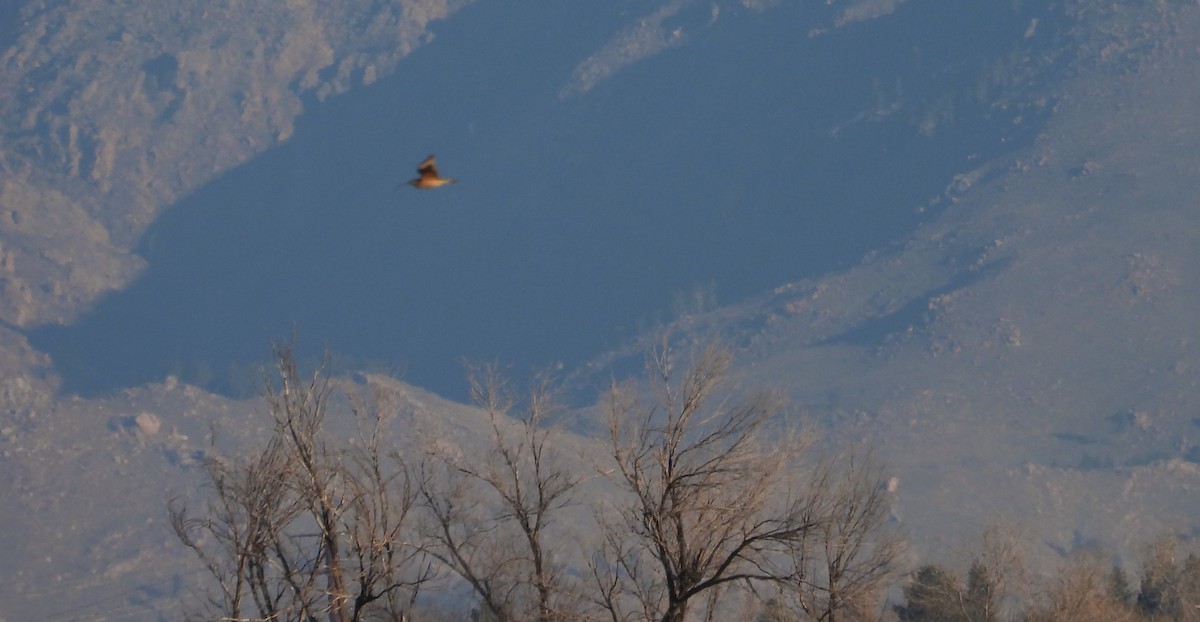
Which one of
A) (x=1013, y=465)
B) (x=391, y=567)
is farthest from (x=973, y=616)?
(x=1013, y=465)

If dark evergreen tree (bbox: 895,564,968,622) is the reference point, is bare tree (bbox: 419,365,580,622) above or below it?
above

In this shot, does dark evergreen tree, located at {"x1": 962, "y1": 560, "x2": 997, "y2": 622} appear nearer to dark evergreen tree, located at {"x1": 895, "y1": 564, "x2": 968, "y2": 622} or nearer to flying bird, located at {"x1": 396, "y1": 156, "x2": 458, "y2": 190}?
dark evergreen tree, located at {"x1": 895, "y1": 564, "x2": 968, "y2": 622}

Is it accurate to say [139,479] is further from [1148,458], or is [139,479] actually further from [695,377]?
[695,377]

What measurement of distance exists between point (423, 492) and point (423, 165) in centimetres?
772

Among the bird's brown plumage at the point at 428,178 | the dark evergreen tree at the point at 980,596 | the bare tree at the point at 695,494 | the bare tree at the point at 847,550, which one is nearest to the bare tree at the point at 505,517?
the bare tree at the point at 695,494

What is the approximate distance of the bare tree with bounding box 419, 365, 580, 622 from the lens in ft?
78.7

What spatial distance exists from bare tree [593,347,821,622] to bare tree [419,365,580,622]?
5.08 feet

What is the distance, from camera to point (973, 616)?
1377 inches

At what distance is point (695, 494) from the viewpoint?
68.9 feet

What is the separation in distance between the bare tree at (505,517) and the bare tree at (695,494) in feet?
5.08

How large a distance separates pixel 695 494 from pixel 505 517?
450 cm

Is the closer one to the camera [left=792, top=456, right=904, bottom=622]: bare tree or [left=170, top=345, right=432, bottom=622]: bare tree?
[left=170, top=345, right=432, bottom=622]: bare tree

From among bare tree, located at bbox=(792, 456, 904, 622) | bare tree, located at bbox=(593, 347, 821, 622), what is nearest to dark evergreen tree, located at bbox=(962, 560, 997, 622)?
bare tree, located at bbox=(792, 456, 904, 622)

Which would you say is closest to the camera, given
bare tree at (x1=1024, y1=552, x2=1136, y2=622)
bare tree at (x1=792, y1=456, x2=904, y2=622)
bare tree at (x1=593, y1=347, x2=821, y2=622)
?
bare tree at (x1=593, y1=347, x2=821, y2=622)
